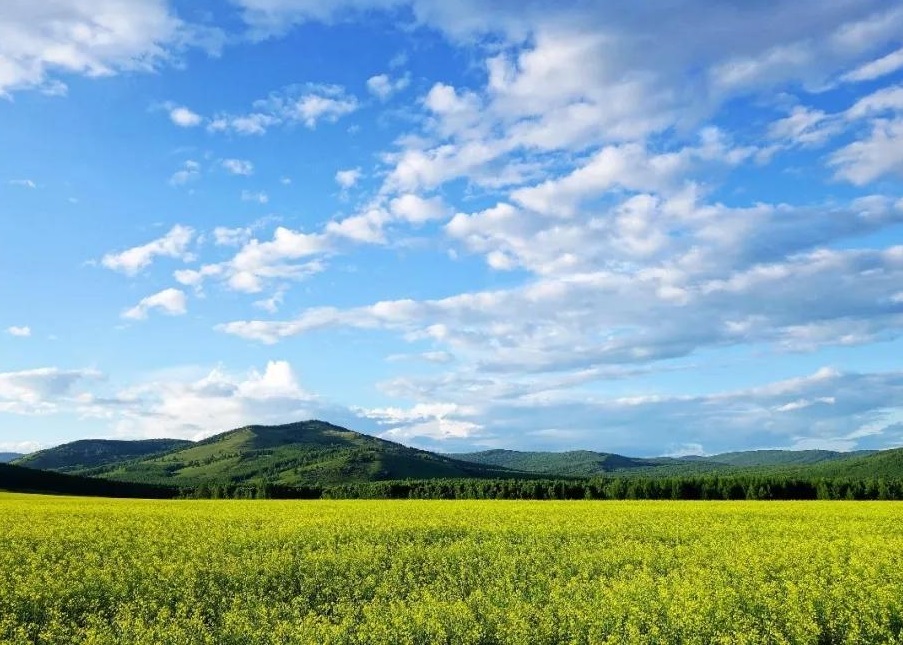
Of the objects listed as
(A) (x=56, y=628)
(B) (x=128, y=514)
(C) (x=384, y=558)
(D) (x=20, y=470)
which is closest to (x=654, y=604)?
(C) (x=384, y=558)

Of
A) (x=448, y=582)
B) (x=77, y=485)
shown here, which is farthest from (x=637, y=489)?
(x=77, y=485)

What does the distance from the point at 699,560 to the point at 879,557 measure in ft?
23.5

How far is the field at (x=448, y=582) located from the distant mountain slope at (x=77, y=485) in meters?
110

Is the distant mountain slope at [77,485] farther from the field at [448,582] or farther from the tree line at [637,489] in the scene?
the field at [448,582]

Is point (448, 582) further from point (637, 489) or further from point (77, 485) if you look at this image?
point (77, 485)

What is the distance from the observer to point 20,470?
511 ft

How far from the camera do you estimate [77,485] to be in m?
144

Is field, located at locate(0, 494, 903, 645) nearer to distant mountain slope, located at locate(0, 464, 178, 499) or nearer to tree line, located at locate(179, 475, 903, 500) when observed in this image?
tree line, located at locate(179, 475, 903, 500)

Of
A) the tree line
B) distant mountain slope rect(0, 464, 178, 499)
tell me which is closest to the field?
the tree line

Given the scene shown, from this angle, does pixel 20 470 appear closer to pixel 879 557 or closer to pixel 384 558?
pixel 384 558

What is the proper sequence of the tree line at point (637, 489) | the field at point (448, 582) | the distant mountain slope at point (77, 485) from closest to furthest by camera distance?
the field at point (448, 582)
the tree line at point (637, 489)
the distant mountain slope at point (77, 485)

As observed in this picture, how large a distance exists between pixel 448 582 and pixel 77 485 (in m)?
144

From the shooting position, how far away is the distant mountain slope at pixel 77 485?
138 metres

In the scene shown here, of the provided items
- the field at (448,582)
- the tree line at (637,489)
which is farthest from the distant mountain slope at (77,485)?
the field at (448,582)
